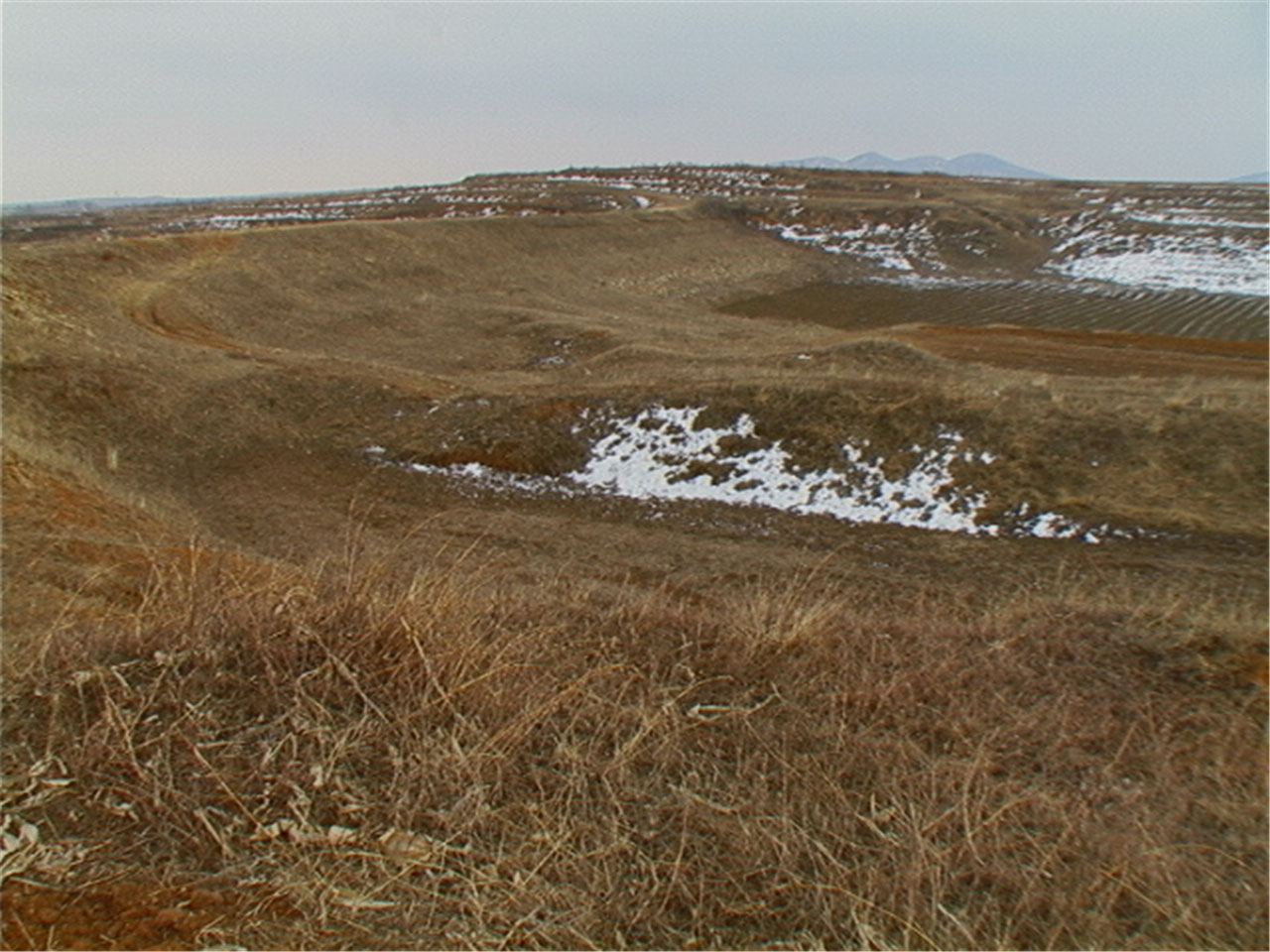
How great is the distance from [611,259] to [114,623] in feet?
130

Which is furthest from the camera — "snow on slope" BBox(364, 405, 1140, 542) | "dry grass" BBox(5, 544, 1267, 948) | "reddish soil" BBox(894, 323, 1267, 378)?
"reddish soil" BBox(894, 323, 1267, 378)

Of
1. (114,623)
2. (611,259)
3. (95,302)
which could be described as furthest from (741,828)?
(611,259)

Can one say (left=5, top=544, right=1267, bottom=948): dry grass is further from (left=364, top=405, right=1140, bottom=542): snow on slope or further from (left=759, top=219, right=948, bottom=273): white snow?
(left=759, top=219, right=948, bottom=273): white snow

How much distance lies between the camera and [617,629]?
17.2 feet

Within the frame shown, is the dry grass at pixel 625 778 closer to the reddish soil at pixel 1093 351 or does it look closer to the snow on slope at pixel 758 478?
the snow on slope at pixel 758 478

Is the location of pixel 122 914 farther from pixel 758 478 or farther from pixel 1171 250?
pixel 1171 250

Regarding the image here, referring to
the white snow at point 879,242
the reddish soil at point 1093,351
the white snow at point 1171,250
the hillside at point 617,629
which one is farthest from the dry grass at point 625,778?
the white snow at point 879,242

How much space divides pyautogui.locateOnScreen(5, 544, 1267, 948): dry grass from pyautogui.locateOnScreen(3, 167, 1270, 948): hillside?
2 cm

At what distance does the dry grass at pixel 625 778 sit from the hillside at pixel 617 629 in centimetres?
2

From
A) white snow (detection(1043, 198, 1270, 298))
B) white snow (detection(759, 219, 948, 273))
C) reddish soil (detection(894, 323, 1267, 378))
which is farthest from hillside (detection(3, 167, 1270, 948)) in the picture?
white snow (detection(759, 219, 948, 273))

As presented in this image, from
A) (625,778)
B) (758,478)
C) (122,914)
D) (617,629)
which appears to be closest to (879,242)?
(758,478)

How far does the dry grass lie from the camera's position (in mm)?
2799

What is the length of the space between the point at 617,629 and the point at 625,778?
1.80 m

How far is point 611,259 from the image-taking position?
4228 centimetres
